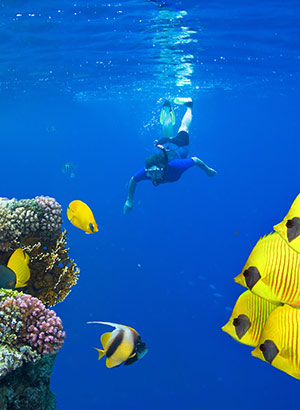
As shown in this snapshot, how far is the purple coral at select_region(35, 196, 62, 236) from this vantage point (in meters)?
6.31

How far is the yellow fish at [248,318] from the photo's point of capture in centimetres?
171

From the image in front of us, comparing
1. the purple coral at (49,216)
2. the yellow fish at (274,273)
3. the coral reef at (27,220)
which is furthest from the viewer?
the purple coral at (49,216)

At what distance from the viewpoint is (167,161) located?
10.5 metres

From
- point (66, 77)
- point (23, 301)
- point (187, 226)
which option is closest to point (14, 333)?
point (23, 301)

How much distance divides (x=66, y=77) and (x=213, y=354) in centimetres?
2422

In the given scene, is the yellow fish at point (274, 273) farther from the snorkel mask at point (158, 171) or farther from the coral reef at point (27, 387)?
the snorkel mask at point (158, 171)

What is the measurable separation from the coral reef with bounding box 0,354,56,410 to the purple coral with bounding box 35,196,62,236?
7.31 ft

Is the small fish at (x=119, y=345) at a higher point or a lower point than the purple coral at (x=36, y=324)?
higher

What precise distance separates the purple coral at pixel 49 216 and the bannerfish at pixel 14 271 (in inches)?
60.5

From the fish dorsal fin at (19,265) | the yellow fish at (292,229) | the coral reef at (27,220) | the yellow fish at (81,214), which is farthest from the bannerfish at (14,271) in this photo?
the yellow fish at (292,229)

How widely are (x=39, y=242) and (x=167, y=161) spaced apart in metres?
5.39

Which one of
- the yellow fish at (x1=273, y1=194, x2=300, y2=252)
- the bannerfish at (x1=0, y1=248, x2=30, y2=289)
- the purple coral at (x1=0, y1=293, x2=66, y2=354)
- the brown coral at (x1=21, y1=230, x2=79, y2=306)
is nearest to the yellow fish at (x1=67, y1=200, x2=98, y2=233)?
the bannerfish at (x1=0, y1=248, x2=30, y2=289)

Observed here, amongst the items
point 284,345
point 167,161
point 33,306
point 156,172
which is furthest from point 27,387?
point 167,161

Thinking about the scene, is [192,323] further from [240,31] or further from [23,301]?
[23,301]
